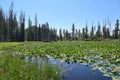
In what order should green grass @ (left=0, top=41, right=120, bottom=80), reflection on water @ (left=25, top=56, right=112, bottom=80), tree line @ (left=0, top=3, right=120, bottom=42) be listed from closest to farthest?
reflection on water @ (left=25, top=56, right=112, bottom=80)
green grass @ (left=0, top=41, right=120, bottom=80)
tree line @ (left=0, top=3, right=120, bottom=42)

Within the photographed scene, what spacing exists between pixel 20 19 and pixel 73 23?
31946mm

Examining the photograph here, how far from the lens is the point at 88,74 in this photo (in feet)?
38.0

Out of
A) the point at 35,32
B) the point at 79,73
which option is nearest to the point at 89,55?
the point at 79,73

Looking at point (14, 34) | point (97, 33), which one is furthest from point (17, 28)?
point (97, 33)

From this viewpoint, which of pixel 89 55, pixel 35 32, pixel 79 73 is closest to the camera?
pixel 79 73

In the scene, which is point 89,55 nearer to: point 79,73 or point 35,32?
point 79,73

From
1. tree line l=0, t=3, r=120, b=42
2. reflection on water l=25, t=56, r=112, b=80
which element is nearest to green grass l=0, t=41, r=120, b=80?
reflection on water l=25, t=56, r=112, b=80

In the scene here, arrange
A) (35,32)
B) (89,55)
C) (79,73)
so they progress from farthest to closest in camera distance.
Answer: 1. (35,32)
2. (89,55)
3. (79,73)

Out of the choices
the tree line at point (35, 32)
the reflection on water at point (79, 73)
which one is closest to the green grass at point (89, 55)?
the reflection on water at point (79, 73)

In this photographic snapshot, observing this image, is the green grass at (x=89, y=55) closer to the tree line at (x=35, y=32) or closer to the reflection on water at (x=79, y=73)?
the reflection on water at (x=79, y=73)

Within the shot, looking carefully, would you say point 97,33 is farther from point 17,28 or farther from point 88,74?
point 88,74

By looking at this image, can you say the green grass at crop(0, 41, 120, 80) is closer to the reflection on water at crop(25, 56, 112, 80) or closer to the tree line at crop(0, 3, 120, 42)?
the reflection on water at crop(25, 56, 112, 80)

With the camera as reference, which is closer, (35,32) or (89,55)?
(89,55)

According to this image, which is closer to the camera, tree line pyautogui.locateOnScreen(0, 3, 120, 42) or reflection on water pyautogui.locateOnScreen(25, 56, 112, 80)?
reflection on water pyautogui.locateOnScreen(25, 56, 112, 80)
